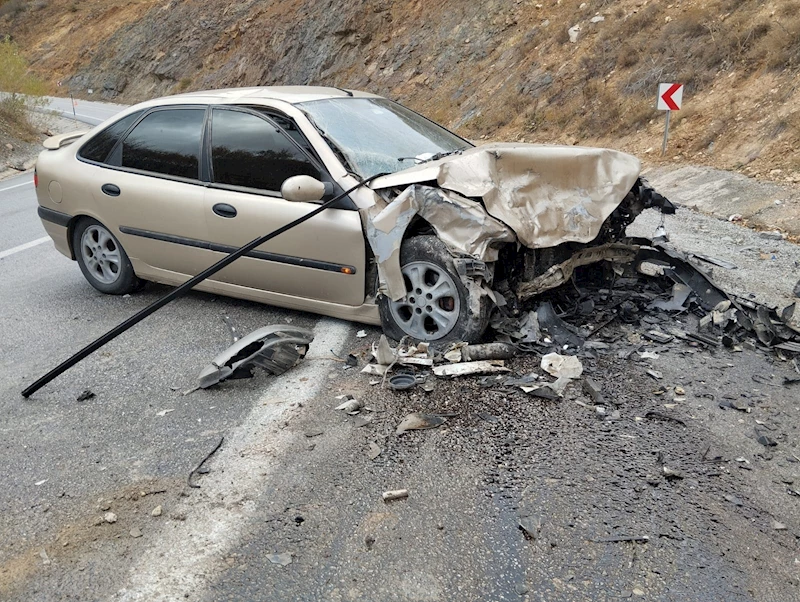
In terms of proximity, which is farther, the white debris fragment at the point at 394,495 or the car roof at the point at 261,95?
the car roof at the point at 261,95

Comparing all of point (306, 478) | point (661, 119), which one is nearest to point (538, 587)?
point (306, 478)

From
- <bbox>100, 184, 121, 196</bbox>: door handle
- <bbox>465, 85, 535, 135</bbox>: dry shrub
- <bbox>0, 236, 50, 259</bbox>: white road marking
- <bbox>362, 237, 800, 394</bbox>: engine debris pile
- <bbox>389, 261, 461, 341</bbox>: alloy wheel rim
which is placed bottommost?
<bbox>465, 85, 535, 135</bbox>: dry shrub

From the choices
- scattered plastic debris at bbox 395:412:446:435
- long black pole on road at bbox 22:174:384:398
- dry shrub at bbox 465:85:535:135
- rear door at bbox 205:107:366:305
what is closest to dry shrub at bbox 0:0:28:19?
dry shrub at bbox 465:85:535:135

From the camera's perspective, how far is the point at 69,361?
4.36 metres

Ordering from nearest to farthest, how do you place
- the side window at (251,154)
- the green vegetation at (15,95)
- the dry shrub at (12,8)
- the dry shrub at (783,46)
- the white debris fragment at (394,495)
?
the white debris fragment at (394,495) < the side window at (251,154) < the dry shrub at (783,46) < the green vegetation at (15,95) < the dry shrub at (12,8)

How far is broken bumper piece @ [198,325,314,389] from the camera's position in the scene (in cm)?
443

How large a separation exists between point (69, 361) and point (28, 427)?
0.46m

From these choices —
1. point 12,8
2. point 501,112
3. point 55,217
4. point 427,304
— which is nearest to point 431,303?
point 427,304

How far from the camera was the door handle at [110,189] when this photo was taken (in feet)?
19.4

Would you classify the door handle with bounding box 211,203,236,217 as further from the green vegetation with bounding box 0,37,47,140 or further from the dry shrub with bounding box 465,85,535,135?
the green vegetation with bounding box 0,37,47,140

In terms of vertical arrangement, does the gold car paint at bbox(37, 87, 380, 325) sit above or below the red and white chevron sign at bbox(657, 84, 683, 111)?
above

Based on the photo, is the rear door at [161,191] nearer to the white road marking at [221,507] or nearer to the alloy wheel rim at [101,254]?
the alloy wheel rim at [101,254]

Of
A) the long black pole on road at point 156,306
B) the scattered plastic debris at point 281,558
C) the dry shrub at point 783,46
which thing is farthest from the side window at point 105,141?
the dry shrub at point 783,46

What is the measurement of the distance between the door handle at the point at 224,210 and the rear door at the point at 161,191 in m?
0.15
